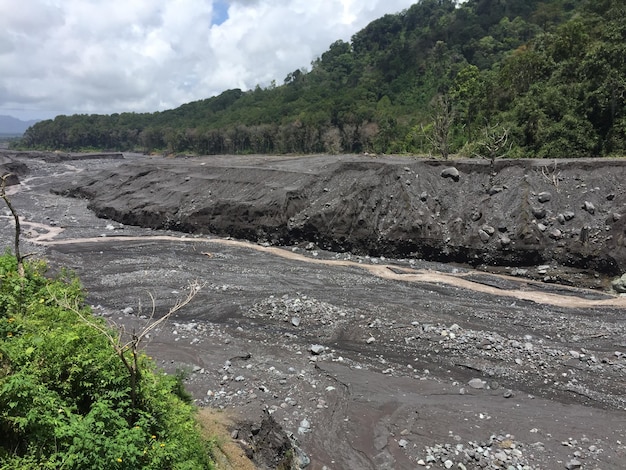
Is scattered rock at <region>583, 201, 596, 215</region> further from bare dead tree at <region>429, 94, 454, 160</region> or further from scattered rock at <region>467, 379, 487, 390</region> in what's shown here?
scattered rock at <region>467, 379, 487, 390</region>

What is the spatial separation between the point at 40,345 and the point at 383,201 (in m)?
22.0

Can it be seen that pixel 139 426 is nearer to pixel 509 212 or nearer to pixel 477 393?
pixel 477 393

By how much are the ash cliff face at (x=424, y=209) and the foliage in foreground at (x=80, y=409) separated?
19.0m

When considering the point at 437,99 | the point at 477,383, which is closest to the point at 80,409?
the point at 477,383

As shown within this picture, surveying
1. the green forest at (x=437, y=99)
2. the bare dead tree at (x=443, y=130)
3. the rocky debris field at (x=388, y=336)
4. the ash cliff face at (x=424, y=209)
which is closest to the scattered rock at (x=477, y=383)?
the rocky debris field at (x=388, y=336)

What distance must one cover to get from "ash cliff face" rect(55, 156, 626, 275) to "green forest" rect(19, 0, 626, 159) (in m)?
3.60

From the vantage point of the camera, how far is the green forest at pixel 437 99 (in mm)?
30219

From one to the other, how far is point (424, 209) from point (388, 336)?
12.6 meters

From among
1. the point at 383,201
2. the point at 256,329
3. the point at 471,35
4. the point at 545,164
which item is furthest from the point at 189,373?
the point at 471,35

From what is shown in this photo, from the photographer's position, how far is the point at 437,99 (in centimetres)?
6341

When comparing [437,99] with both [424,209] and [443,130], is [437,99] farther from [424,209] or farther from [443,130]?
[424,209]

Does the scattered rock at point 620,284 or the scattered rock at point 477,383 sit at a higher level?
the scattered rock at point 620,284

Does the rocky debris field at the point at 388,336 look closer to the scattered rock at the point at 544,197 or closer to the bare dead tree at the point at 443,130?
the scattered rock at the point at 544,197

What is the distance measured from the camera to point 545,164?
80.0 feet
